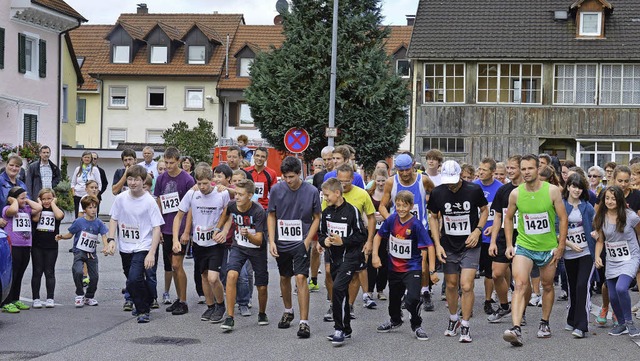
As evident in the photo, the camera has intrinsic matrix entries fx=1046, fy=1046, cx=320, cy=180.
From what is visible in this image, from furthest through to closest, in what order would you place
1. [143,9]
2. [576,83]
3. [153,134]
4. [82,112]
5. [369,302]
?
[143,9]
[153,134]
[82,112]
[576,83]
[369,302]

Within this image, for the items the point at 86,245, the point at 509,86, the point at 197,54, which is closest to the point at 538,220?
the point at 86,245

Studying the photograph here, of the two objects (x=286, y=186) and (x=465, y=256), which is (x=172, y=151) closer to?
(x=286, y=186)

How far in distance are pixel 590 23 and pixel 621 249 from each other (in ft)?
110

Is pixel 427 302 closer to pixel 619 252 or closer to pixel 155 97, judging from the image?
pixel 619 252

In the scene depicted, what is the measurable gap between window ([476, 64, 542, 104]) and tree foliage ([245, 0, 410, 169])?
12.1 feet

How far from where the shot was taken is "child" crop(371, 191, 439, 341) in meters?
10.6

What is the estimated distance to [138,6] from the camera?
7106 centimetres

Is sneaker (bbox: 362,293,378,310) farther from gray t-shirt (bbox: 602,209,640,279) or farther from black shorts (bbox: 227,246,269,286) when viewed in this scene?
gray t-shirt (bbox: 602,209,640,279)

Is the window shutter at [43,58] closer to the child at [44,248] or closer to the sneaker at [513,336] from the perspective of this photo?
the child at [44,248]

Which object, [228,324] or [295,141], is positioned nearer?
[228,324]

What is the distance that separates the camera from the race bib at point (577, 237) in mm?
10875

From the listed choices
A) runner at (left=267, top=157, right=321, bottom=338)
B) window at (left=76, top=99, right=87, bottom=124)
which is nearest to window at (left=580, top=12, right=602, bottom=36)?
window at (left=76, top=99, right=87, bottom=124)

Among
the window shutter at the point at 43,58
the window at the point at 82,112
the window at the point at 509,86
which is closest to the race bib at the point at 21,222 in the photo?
the window shutter at the point at 43,58

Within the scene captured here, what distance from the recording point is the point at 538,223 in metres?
10.3
